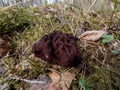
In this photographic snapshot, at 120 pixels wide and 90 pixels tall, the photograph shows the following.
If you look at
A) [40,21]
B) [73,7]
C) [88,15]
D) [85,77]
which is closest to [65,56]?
[85,77]

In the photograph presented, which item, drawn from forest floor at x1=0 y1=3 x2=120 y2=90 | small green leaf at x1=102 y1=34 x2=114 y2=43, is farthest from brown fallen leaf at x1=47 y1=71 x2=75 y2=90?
small green leaf at x1=102 y1=34 x2=114 y2=43

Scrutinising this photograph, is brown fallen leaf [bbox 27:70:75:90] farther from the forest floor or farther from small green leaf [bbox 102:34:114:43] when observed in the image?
small green leaf [bbox 102:34:114:43]

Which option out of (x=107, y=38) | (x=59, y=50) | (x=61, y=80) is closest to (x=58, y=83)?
(x=61, y=80)

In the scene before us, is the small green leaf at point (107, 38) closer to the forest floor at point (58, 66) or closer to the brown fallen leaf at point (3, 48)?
the forest floor at point (58, 66)

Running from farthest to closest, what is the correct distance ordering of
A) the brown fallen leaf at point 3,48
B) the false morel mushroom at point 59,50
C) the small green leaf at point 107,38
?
the brown fallen leaf at point 3,48 → the small green leaf at point 107,38 → the false morel mushroom at point 59,50

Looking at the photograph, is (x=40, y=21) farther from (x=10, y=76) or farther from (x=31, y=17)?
(x=10, y=76)

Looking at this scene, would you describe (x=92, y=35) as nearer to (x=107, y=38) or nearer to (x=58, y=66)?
(x=107, y=38)

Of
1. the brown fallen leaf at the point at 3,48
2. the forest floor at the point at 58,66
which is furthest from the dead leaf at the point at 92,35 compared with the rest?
the brown fallen leaf at the point at 3,48
